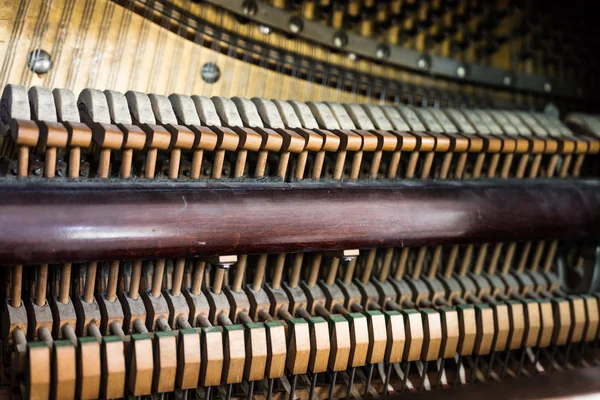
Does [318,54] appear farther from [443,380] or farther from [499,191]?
[443,380]

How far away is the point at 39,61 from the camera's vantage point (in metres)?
2.20

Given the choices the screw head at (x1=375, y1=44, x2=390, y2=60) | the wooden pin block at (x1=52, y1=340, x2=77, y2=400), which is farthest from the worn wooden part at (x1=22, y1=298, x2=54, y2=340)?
the screw head at (x1=375, y1=44, x2=390, y2=60)

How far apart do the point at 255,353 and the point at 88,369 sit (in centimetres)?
49

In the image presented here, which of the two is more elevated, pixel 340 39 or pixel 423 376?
pixel 340 39

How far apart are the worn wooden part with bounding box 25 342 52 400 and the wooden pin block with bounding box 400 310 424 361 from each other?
3.75 feet

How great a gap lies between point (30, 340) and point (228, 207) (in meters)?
0.68

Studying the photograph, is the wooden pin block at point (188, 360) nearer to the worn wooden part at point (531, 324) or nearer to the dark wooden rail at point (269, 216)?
the dark wooden rail at point (269, 216)

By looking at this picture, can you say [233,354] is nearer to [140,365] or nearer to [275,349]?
[275,349]

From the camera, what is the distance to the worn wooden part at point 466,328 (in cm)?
248

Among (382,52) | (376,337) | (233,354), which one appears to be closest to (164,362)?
(233,354)

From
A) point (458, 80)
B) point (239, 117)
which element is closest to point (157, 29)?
point (239, 117)

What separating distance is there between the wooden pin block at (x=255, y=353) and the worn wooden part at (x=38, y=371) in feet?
1.88

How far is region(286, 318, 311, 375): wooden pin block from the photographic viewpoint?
216 cm

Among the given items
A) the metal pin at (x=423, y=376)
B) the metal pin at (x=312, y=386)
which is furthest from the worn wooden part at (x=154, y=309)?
the metal pin at (x=423, y=376)
